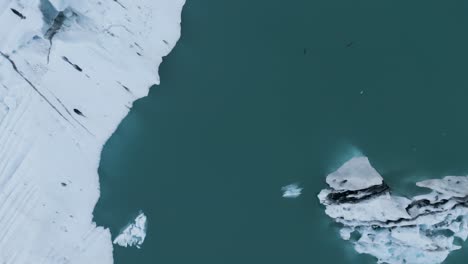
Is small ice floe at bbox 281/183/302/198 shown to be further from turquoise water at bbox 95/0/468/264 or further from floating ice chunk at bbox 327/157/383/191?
floating ice chunk at bbox 327/157/383/191

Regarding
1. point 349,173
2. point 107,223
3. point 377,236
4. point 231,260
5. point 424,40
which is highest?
point 424,40

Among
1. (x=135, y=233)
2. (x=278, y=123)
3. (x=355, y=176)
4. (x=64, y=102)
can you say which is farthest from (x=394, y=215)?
(x=64, y=102)

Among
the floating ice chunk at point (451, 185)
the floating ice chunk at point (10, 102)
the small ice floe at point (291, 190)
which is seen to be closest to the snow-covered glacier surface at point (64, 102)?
the floating ice chunk at point (10, 102)

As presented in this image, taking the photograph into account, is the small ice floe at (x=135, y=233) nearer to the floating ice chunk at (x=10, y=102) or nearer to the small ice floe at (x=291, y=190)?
the small ice floe at (x=291, y=190)

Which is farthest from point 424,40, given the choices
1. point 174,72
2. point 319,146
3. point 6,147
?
point 6,147

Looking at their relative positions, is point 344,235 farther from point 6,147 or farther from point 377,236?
point 6,147

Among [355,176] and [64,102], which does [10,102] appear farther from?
[355,176]
